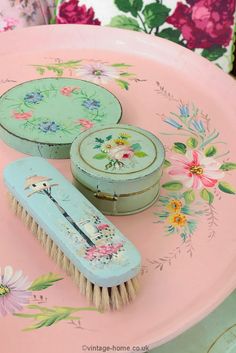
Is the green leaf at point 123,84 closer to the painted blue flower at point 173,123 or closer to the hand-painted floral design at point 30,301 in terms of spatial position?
the painted blue flower at point 173,123

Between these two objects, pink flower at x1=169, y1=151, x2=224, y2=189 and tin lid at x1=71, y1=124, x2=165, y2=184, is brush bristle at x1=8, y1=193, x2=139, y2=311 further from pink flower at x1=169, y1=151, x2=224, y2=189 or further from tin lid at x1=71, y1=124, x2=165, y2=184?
pink flower at x1=169, y1=151, x2=224, y2=189

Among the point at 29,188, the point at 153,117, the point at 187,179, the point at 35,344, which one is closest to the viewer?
the point at 35,344

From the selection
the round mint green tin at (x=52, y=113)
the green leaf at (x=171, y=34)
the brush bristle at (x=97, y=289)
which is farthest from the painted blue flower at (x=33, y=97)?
the green leaf at (x=171, y=34)

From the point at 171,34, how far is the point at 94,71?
0.28 meters

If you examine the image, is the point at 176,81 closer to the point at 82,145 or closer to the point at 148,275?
the point at 82,145

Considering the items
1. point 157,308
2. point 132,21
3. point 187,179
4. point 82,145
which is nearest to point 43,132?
point 82,145

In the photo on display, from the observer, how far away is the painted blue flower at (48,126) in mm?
804

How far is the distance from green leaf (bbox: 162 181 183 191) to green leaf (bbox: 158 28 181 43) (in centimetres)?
54

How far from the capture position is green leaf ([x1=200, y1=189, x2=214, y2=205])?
0.72m

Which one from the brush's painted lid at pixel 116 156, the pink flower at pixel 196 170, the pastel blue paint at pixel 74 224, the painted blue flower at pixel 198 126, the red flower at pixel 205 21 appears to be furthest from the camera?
the red flower at pixel 205 21

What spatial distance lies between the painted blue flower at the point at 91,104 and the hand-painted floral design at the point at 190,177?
0.37ft

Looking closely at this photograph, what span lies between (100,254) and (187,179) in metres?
0.25

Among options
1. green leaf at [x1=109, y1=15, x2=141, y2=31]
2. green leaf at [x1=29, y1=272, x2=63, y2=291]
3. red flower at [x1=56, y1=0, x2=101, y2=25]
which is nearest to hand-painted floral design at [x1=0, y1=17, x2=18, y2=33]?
red flower at [x1=56, y1=0, x2=101, y2=25]

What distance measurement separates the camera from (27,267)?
24.8 inches
